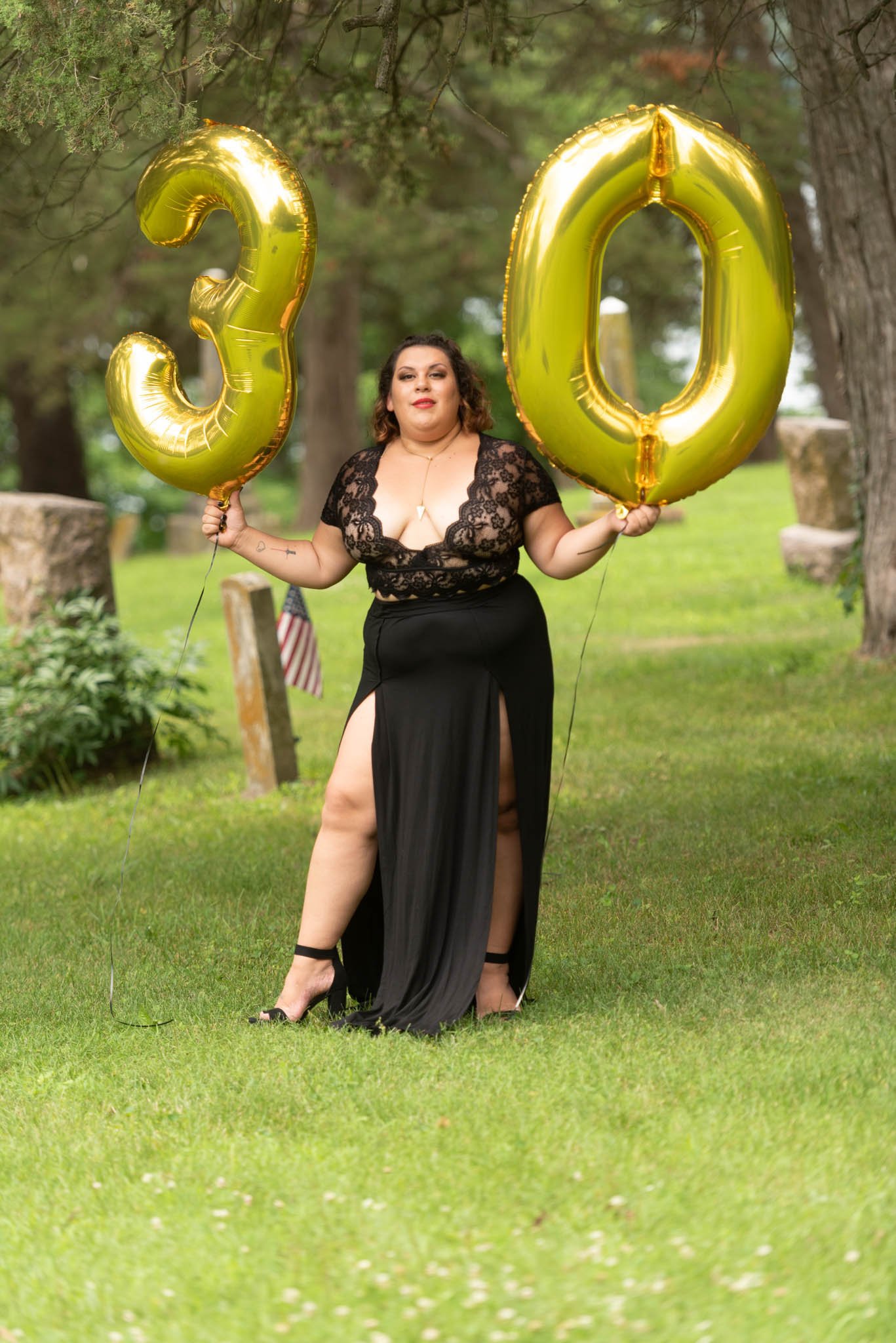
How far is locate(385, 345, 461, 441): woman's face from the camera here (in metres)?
4.34

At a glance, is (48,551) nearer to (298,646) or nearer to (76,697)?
(76,697)

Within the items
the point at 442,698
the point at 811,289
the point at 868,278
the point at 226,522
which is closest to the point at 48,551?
the point at 226,522

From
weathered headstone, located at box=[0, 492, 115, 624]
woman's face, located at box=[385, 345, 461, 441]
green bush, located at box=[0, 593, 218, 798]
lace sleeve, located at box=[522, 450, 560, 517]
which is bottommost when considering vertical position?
green bush, located at box=[0, 593, 218, 798]

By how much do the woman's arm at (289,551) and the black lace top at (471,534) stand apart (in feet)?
0.43

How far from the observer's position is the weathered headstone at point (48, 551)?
8805mm

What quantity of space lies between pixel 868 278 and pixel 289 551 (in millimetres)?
5657

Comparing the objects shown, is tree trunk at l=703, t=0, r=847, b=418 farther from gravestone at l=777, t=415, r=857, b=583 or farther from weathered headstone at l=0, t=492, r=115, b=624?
weathered headstone at l=0, t=492, r=115, b=624

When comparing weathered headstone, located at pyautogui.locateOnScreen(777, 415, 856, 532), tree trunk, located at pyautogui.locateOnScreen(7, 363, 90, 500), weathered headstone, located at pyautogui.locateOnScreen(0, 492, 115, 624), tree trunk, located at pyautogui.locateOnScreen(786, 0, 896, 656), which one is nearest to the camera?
tree trunk, located at pyautogui.locateOnScreen(786, 0, 896, 656)

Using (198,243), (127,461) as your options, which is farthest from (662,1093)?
(127,461)

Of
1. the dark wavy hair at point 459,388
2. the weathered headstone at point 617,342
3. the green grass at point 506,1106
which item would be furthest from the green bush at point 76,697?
the weathered headstone at point 617,342

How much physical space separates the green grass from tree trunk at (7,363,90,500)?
726 inches

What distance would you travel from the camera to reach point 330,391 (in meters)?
21.5

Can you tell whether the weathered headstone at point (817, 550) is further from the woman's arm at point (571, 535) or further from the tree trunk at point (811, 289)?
the woman's arm at point (571, 535)

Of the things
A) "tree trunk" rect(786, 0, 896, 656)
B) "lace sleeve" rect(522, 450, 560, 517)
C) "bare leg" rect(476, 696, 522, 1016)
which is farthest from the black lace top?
"tree trunk" rect(786, 0, 896, 656)
